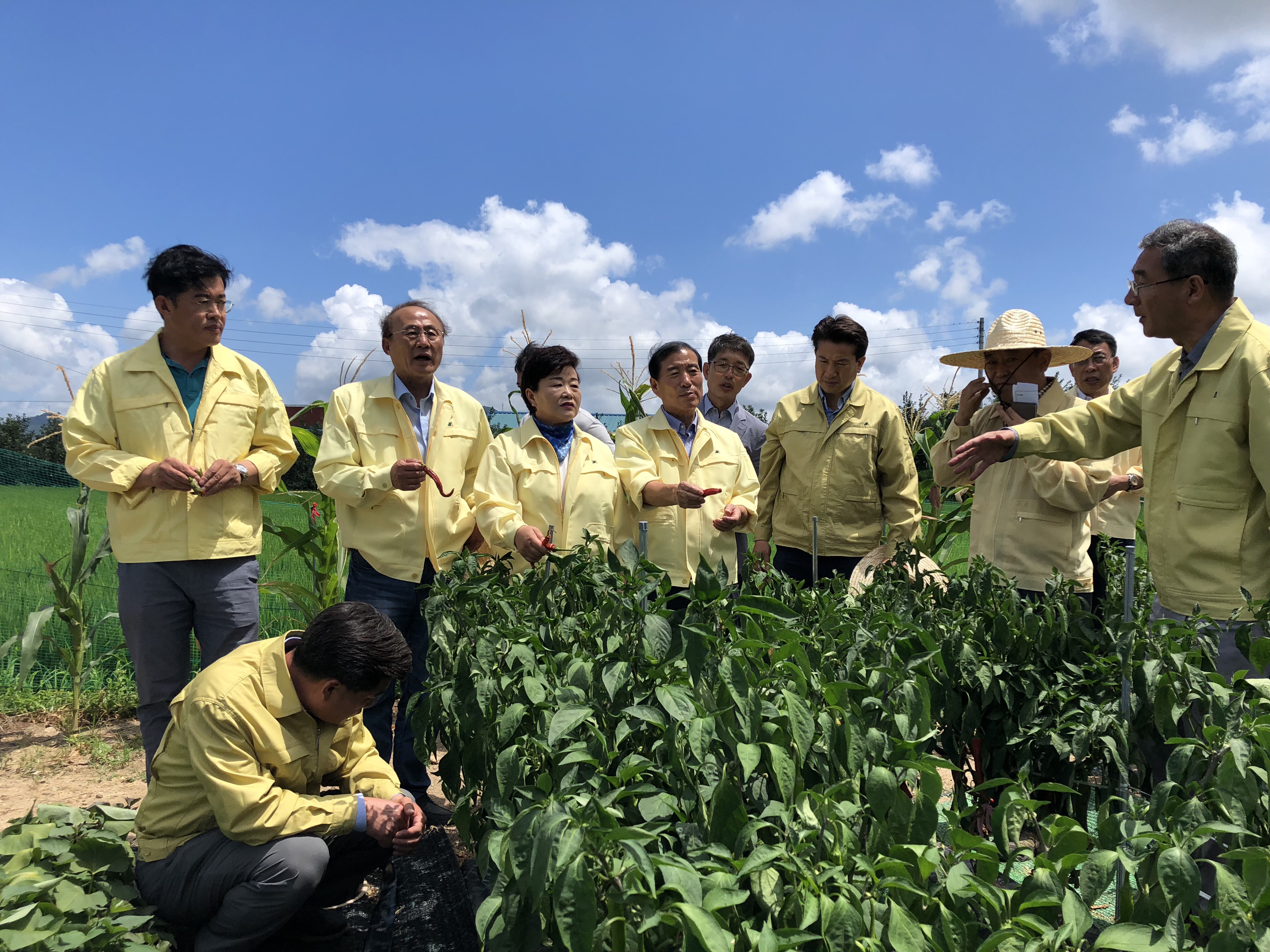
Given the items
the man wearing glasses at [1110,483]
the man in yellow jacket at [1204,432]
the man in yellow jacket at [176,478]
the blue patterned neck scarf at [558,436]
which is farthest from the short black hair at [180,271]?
the man wearing glasses at [1110,483]

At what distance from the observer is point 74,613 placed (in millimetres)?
4535

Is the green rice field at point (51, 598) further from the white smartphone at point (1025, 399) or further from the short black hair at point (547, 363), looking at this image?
the white smartphone at point (1025, 399)

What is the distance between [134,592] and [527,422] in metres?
1.58

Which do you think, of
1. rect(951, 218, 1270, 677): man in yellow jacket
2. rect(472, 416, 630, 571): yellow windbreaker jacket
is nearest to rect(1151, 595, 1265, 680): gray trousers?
rect(951, 218, 1270, 677): man in yellow jacket

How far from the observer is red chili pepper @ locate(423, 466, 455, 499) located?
10.2 feet

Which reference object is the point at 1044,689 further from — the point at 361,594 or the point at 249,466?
the point at 249,466

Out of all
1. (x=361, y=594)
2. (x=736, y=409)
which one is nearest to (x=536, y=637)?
(x=361, y=594)

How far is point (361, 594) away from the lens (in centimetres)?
328

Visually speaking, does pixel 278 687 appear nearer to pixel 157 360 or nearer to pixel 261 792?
pixel 261 792

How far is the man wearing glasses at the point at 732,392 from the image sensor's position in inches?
171

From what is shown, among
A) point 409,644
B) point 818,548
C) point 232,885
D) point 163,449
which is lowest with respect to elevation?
point 232,885

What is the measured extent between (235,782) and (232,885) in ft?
1.00

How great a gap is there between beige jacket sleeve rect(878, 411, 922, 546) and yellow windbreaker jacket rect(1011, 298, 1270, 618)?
3.87ft

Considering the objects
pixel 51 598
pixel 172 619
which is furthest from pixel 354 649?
pixel 51 598
